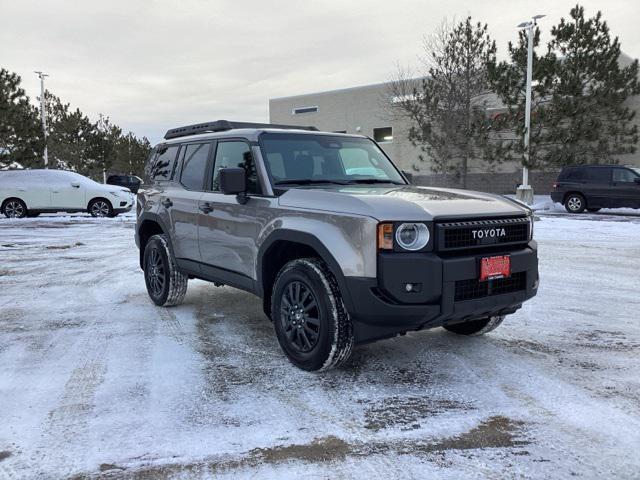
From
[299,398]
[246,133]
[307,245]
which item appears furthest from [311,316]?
[246,133]

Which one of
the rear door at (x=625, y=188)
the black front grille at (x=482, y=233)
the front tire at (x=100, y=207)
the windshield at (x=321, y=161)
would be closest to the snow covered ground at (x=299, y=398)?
the black front grille at (x=482, y=233)

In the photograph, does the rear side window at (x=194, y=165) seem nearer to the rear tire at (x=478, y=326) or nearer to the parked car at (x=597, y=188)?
the rear tire at (x=478, y=326)

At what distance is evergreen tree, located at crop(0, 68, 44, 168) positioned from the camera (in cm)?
2612

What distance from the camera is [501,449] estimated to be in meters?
2.93

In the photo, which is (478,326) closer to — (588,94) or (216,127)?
(216,127)

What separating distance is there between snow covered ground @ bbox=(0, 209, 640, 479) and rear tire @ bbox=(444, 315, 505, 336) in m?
0.12

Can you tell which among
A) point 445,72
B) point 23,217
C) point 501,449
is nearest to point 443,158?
point 445,72

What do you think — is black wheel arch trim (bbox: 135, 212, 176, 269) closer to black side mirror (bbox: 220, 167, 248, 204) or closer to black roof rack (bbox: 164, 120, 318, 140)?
black roof rack (bbox: 164, 120, 318, 140)

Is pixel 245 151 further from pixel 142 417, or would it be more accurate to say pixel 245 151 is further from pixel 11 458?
pixel 11 458

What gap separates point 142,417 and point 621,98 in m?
28.5

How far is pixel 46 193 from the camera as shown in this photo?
18781mm

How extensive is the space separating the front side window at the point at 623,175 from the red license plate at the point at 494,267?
17616mm

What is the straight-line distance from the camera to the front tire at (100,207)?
A: 62.7ft

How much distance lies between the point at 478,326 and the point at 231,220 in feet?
7.99
